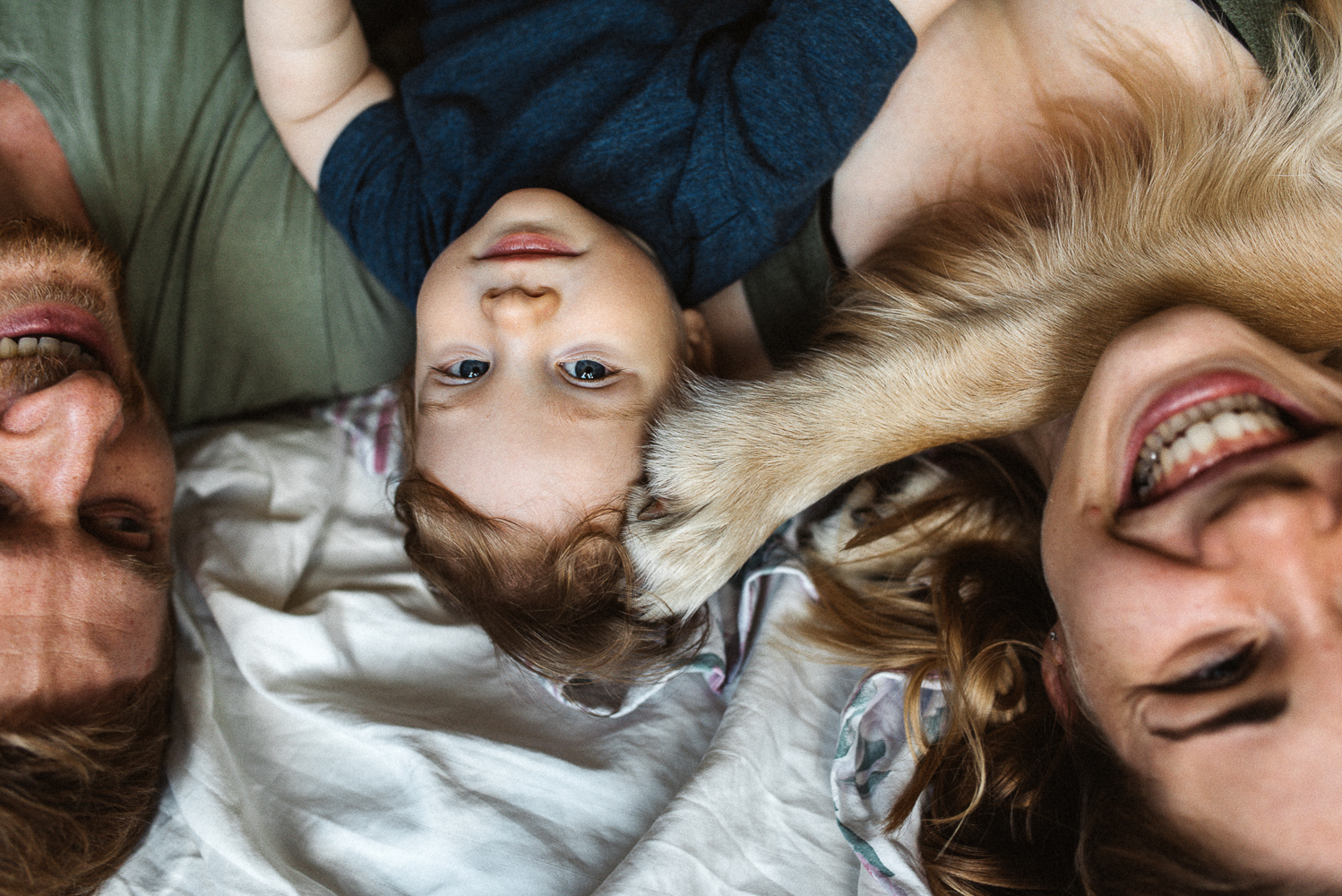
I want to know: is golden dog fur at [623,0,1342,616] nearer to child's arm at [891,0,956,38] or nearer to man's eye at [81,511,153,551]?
child's arm at [891,0,956,38]

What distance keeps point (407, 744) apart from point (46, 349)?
62 cm

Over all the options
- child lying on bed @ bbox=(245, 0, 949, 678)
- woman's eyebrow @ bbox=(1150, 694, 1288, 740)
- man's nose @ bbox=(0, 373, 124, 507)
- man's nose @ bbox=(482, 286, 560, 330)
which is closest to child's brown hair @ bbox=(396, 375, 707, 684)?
child lying on bed @ bbox=(245, 0, 949, 678)

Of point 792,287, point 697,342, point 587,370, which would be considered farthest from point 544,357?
point 792,287

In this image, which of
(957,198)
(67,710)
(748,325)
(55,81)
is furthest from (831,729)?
(55,81)

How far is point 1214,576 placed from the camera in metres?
0.74

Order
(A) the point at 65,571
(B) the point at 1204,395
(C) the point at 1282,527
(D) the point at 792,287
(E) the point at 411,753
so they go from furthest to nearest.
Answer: (D) the point at 792,287
(E) the point at 411,753
(A) the point at 65,571
(B) the point at 1204,395
(C) the point at 1282,527

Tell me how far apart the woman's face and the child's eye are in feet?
2.17

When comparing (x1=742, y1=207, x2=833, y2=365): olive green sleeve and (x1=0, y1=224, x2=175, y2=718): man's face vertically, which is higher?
(x1=742, y1=207, x2=833, y2=365): olive green sleeve

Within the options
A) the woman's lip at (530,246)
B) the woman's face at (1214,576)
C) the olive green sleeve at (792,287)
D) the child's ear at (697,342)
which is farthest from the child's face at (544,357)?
the woman's face at (1214,576)

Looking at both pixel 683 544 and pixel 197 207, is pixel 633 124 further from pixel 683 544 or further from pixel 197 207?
pixel 197 207

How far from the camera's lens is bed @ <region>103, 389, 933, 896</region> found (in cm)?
110

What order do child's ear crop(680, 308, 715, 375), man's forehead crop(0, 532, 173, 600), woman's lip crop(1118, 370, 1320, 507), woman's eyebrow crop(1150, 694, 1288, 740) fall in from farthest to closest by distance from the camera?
child's ear crop(680, 308, 715, 375) < man's forehead crop(0, 532, 173, 600) < woman's lip crop(1118, 370, 1320, 507) < woman's eyebrow crop(1150, 694, 1288, 740)

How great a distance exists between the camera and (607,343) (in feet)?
3.45

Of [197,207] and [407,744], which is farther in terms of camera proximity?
[197,207]
